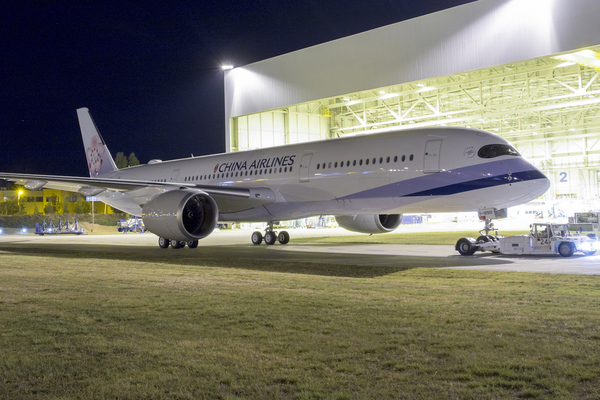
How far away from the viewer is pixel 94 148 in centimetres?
2656

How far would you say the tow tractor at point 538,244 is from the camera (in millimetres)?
13051

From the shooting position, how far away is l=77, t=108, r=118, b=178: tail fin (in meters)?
26.2

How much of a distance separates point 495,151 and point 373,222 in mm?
5894

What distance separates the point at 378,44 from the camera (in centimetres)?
2759

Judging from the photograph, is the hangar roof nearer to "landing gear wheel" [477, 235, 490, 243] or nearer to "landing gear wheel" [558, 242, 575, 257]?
"landing gear wheel" [558, 242, 575, 257]

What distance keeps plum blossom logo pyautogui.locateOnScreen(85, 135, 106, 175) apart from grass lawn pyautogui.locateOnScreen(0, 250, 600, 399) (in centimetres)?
1898

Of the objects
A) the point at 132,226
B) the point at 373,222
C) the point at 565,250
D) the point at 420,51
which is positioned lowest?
the point at 565,250

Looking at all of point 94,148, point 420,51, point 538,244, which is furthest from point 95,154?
point 538,244

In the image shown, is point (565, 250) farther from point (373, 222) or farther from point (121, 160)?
point (121, 160)

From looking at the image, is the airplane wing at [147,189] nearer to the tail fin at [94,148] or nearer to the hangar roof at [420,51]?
the tail fin at [94,148]

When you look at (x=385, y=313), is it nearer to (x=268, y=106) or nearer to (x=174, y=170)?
(x=174, y=170)

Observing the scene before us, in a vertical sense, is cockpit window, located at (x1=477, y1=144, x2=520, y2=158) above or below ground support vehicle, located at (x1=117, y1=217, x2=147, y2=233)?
above

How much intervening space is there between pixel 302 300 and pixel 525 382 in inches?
141

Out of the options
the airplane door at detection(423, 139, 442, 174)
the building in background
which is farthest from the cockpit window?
the building in background
